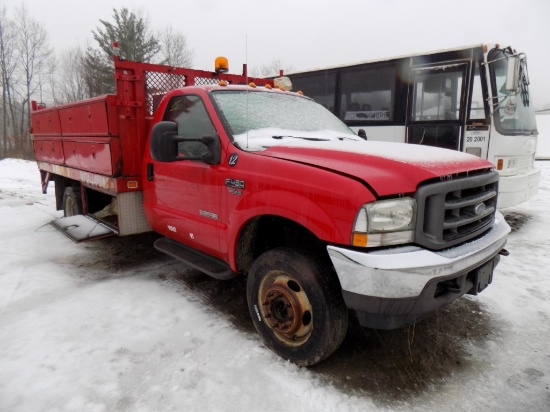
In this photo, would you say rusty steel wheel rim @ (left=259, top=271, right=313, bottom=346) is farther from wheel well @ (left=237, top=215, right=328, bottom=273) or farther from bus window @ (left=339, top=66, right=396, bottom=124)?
bus window @ (left=339, top=66, right=396, bottom=124)

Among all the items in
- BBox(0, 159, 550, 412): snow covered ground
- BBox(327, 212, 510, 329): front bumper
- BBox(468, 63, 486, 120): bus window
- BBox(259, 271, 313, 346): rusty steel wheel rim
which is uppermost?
BBox(468, 63, 486, 120): bus window

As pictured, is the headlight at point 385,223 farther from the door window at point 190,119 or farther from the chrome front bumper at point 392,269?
the door window at point 190,119

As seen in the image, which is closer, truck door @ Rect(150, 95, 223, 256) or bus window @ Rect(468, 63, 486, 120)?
truck door @ Rect(150, 95, 223, 256)

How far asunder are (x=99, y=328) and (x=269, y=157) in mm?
2021

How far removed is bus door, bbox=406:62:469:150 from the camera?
6.79 meters

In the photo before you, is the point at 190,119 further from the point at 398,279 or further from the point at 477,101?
the point at 477,101

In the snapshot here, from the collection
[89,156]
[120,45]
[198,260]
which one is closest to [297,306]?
[198,260]

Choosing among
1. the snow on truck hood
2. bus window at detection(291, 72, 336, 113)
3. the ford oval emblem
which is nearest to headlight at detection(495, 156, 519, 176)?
the snow on truck hood

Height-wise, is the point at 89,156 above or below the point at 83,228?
above

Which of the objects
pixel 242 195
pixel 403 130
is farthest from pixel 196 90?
→ pixel 403 130

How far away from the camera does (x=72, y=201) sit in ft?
18.7

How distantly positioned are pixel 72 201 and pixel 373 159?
4999 millimetres

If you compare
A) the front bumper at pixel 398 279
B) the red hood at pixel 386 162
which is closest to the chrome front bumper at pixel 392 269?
the front bumper at pixel 398 279

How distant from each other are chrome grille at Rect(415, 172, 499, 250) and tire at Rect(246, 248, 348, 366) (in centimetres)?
65
